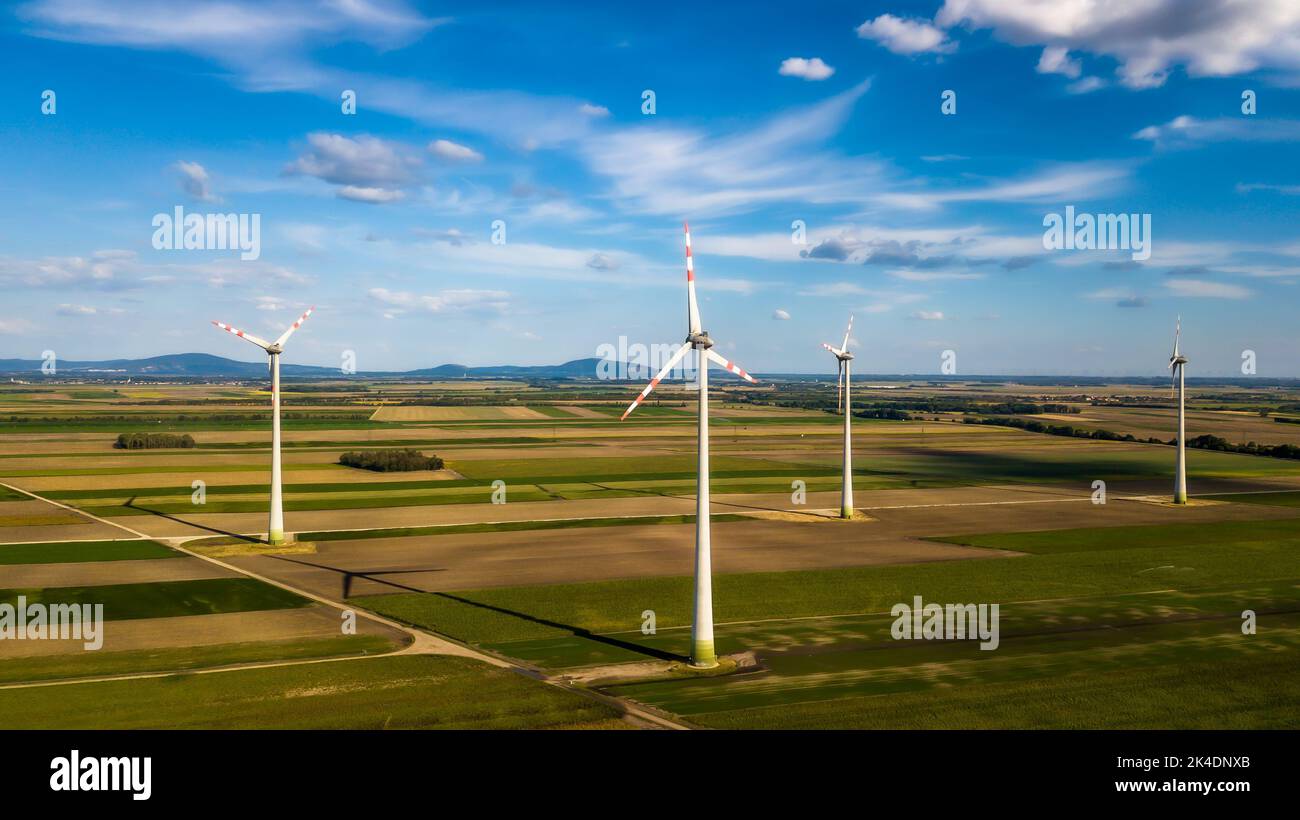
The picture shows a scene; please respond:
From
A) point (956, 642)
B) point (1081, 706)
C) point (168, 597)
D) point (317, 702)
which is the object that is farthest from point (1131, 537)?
point (168, 597)

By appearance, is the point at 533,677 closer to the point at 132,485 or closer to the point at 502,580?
the point at 502,580

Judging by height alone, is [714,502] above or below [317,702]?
above

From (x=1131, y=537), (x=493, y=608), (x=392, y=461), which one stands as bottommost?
(x=493, y=608)

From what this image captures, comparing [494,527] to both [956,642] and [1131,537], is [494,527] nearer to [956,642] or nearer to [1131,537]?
[956,642]

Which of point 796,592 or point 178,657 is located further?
point 796,592

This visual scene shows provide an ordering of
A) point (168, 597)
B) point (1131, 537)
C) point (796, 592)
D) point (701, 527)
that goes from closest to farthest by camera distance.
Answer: point (701, 527) → point (168, 597) → point (796, 592) → point (1131, 537)

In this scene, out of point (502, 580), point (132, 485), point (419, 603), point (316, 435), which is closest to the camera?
point (419, 603)
